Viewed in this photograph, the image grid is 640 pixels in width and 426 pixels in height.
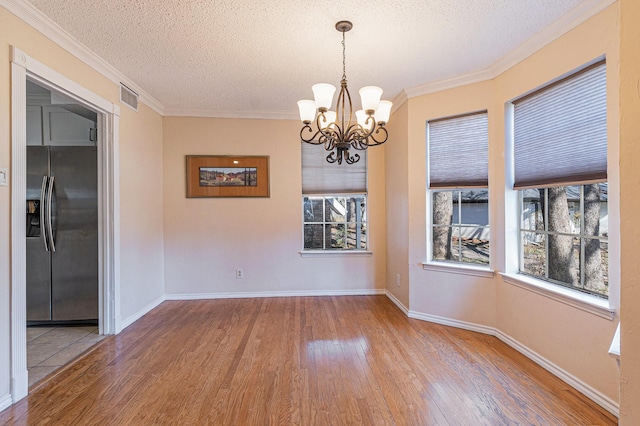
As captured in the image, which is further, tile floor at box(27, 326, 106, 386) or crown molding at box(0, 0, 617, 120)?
tile floor at box(27, 326, 106, 386)

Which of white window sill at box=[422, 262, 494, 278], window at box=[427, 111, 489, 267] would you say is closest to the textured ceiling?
window at box=[427, 111, 489, 267]

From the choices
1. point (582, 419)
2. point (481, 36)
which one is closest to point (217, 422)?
point (582, 419)

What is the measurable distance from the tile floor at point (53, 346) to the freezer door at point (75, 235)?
0.51 feet

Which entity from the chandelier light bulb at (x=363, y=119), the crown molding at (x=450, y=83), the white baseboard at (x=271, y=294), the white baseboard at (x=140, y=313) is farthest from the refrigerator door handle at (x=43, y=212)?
the crown molding at (x=450, y=83)

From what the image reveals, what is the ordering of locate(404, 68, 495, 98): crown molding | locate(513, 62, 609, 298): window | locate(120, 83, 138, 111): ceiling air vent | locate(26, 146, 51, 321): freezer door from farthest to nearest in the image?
locate(120, 83, 138, 111): ceiling air vent → locate(26, 146, 51, 321): freezer door → locate(404, 68, 495, 98): crown molding → locate(513, 62, 609, 298): window

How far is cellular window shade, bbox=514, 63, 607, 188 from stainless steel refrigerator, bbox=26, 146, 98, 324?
4158mm

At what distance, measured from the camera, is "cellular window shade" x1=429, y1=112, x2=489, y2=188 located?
10.0 ft

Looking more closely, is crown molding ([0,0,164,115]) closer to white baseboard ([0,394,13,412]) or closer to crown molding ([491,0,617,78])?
white baseboard ([0,394,13,412])

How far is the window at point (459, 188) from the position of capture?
309 cm

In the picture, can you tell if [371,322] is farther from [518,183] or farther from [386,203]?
[518,183]

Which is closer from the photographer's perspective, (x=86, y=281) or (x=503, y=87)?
(x=503, y=87)

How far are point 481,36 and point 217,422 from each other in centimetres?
331

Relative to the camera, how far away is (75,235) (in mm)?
3203

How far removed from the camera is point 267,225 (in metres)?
4.31
